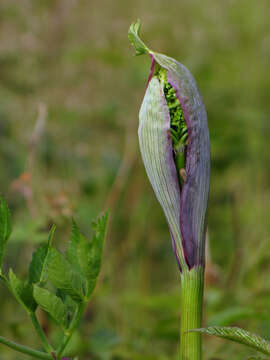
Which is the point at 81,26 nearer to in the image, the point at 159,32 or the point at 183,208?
the point at 159,32

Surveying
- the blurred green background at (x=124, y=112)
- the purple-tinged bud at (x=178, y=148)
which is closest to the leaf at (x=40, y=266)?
the purple-tinged bud at (x=178, y=148)

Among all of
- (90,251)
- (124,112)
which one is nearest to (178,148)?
(90,251)

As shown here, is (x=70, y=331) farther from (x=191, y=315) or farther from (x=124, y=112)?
(x=124, y=112)

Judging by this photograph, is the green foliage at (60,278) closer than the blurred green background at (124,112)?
Yes

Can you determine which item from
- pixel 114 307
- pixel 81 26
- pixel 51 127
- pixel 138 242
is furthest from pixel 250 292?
pixel 81 26

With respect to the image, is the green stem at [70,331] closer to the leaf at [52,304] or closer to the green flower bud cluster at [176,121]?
the leaf at [52,304]

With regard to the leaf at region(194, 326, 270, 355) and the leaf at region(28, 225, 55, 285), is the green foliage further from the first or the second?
the leaf at region(194, 326, 270, 355)
